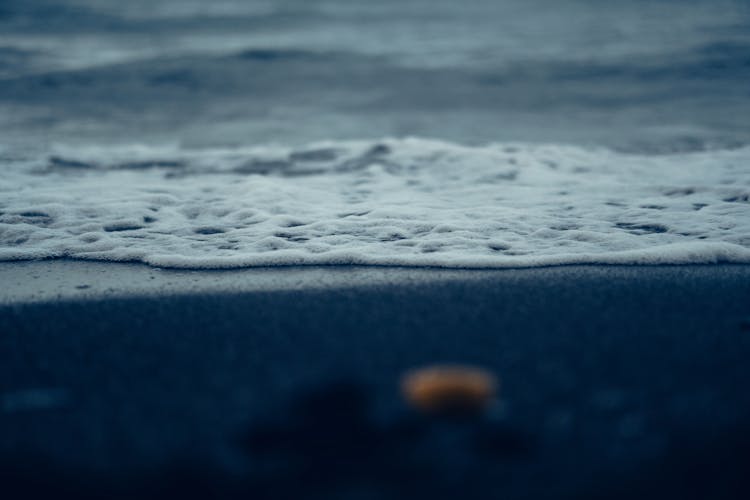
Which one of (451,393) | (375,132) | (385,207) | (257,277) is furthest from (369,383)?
(375,132)

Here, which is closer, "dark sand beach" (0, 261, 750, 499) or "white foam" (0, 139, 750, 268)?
"dark sand beach" (0, 261, 750, 499)

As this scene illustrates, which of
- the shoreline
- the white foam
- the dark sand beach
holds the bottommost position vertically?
the dark sand beach

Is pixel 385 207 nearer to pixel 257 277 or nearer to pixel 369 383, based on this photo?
pixel 257 277

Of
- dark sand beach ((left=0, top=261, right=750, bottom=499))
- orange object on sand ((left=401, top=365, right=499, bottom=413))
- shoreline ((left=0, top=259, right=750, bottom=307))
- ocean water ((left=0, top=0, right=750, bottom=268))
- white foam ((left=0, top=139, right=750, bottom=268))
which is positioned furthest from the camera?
ocean water ((left=0, top=0, right=750, bottom=268))

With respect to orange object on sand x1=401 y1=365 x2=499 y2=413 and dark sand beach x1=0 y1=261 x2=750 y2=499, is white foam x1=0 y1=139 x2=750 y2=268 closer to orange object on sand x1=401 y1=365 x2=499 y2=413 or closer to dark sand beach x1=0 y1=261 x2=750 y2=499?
dark sand beach x1=0 y1=261 x2=750 y2=499

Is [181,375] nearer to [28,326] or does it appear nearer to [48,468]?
[48,468]

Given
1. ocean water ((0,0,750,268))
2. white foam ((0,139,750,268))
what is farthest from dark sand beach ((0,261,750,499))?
ocean water ((0,0,750,268))

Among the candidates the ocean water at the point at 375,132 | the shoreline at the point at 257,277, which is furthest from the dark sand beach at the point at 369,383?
the ocean water at the point at 375,132
